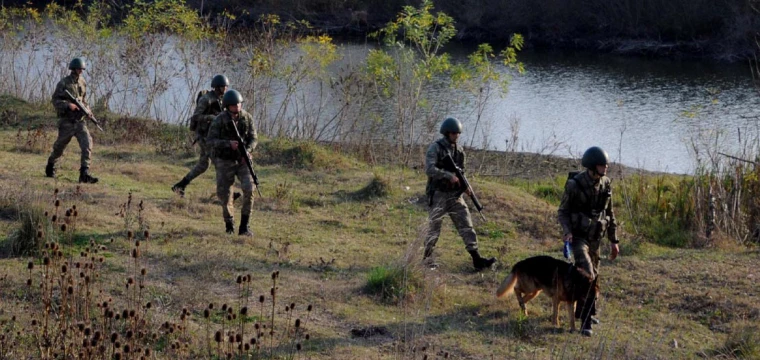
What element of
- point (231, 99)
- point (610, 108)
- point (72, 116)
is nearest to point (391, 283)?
point (231, 99)

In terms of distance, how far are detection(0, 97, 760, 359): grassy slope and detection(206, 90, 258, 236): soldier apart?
0.51 m

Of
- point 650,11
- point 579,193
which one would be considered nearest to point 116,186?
point 579,193

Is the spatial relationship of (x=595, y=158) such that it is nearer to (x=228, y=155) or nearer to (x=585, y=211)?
(x=585, y=211)

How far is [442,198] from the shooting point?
34.2 ft

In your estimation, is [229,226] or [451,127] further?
[229,226]

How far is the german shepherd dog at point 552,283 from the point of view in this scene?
8.83 metres

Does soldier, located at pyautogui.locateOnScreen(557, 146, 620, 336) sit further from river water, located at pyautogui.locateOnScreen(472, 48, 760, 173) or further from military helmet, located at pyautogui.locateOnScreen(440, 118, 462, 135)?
river water, located at pyautogui.locateOnScreen(472, 48, 760, 173)

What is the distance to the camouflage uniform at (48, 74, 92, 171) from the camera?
42.8 ft

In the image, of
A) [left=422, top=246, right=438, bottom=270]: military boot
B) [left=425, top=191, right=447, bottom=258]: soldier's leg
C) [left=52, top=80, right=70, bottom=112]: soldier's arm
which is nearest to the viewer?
[left=422, top=246, right=438, bottom=270]: military boot

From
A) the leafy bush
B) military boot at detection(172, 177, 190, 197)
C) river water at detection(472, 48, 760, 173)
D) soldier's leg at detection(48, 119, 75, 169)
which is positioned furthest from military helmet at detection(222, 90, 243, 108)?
river water at detection(472, 48, 760, 173)

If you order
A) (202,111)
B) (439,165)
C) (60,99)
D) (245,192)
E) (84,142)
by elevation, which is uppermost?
(202,111)

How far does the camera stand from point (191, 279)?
9.14 m

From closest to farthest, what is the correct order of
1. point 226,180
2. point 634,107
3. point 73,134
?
point 226,180 < point 73,134 < point 634,107

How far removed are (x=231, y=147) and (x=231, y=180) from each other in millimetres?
480
